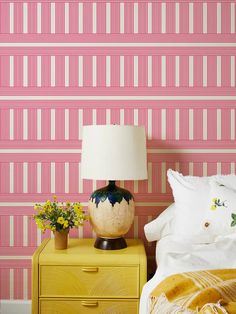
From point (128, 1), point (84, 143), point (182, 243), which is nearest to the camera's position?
point (182, 243)

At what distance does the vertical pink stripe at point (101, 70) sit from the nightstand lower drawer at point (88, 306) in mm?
1259

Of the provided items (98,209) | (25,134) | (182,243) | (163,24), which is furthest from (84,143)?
(163,24)

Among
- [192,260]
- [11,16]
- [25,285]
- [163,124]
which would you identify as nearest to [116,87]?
[163,124]

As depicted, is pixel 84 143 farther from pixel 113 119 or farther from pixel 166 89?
pixel 166 89

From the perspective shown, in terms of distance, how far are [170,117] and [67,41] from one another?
2.59ft

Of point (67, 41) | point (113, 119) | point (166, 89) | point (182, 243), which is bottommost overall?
point (182, 243)

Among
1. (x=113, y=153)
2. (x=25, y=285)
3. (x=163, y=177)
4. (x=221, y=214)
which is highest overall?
(x=113, y=153)

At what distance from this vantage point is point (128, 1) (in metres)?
2.40

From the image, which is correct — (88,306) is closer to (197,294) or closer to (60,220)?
(60,220)

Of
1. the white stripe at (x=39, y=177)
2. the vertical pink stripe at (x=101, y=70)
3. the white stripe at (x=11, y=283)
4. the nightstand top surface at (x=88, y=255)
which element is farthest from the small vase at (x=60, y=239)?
the vertical pink stripe at (x=101, y=70)

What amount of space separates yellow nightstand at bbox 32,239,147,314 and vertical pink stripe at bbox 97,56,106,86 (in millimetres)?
1059

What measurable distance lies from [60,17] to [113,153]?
100 centimetres

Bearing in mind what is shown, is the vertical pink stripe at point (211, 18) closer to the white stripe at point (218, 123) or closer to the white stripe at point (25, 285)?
the white stripe at point (218, 123)

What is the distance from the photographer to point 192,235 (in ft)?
6.51
